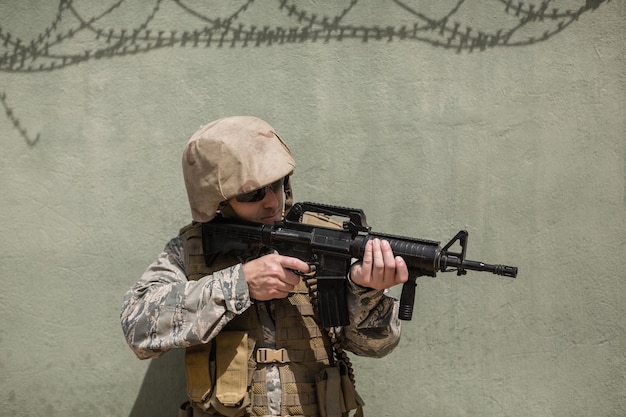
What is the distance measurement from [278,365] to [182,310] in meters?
0.44

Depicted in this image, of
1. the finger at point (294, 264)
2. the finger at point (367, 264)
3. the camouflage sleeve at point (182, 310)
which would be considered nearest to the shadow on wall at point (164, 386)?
the camouflage sleeve at point (182, 310)

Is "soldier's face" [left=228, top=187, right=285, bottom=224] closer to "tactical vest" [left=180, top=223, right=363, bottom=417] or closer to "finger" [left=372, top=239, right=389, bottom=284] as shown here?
"tactical vest" [left=180, top=223, right=363, bottom=417]

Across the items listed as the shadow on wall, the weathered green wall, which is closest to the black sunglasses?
the weathered green wall

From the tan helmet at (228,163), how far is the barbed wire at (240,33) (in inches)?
37.2

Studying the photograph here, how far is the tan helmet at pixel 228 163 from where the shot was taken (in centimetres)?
265

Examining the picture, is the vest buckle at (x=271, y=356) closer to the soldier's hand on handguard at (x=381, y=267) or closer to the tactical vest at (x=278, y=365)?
the tactical vest at (x=278, y=365)

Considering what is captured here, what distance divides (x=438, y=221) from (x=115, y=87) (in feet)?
5.80

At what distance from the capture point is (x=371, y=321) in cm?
265

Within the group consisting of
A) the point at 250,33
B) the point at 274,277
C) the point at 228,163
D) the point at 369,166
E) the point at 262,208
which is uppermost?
the point at 250,33

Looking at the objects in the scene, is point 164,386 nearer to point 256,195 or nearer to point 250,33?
point 256,195

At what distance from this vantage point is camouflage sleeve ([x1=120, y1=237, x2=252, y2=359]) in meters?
2.56

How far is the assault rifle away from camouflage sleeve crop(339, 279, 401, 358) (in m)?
0.07

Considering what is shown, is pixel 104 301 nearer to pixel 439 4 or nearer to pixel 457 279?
pixel 457 279

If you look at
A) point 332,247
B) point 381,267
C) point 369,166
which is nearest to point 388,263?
point 381,267
